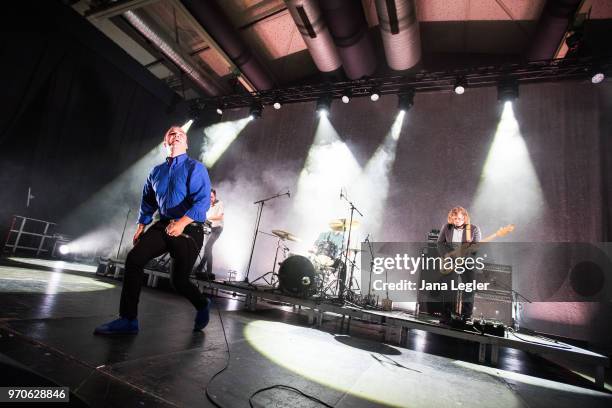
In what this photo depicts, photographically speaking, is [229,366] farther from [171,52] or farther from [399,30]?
[171,52]

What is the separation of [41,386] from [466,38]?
8.71 meters

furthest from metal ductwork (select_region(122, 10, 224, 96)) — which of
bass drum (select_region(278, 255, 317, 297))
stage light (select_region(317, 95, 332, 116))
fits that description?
bass drum (select_region(278, 255, 317, 297))

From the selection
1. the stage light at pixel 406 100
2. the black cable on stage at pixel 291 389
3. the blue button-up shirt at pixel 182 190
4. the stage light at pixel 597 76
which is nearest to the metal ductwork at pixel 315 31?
the stage light at pixel 406 100

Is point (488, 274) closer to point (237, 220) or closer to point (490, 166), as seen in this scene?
point (490, 166)

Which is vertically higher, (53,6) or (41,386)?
(53,6)

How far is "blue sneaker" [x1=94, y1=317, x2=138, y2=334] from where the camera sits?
1944 mm

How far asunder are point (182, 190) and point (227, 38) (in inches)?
213

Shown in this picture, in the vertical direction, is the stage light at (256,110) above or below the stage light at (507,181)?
above

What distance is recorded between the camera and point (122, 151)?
812 cm

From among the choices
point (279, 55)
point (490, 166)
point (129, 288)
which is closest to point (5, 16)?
point (279, 55)

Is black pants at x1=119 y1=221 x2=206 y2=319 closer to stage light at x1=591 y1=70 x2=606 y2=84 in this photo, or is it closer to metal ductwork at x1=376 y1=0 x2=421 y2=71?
metal ductwork at x1=376 y1=0 x2=421 y2=71

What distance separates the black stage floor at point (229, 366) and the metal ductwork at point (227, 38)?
17.6ft
